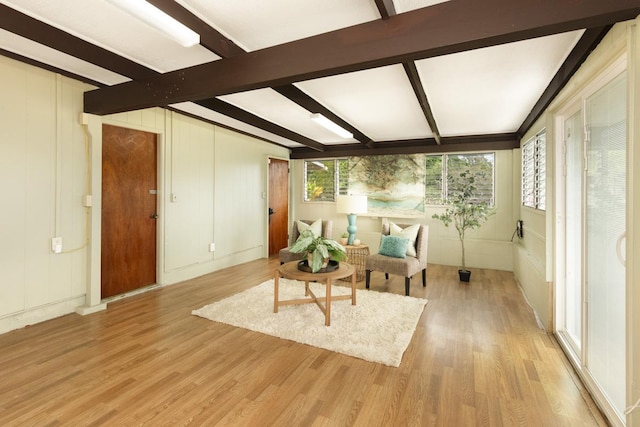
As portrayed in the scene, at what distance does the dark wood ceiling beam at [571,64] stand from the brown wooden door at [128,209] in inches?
179

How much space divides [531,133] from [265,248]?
16.1 feet

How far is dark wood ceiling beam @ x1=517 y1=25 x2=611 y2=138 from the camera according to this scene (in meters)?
1.97

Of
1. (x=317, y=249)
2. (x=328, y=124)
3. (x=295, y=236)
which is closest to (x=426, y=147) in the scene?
(x=328, y=124)

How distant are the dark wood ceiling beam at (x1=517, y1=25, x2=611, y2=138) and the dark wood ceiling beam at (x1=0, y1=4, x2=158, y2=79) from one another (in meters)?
3.42

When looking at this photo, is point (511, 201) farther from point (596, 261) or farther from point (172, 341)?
point (172, 341)

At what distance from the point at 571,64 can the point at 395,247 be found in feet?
8.33

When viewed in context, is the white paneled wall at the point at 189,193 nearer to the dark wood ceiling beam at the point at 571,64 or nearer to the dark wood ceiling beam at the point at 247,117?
the dark wood ceiling beam at the point at 247,117

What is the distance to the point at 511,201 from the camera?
5.31 meters

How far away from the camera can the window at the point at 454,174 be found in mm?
5512

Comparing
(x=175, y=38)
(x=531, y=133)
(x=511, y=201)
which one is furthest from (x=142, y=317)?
(x=511, y=201)

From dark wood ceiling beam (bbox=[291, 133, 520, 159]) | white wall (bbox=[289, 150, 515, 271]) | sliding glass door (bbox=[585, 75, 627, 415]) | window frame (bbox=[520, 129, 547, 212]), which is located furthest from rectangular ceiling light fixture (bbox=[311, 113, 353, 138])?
sliding glass door (bbox=[585, 75, 627, 415])

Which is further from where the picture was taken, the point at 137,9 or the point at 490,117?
the point at 490,117

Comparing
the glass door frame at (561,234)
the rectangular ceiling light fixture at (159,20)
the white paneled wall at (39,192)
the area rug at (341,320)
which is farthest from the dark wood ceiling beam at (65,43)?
the glass door frame at (561,234)

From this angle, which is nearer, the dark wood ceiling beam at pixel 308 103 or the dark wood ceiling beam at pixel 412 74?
the dark wood ceiling beam at pixel 412 74
